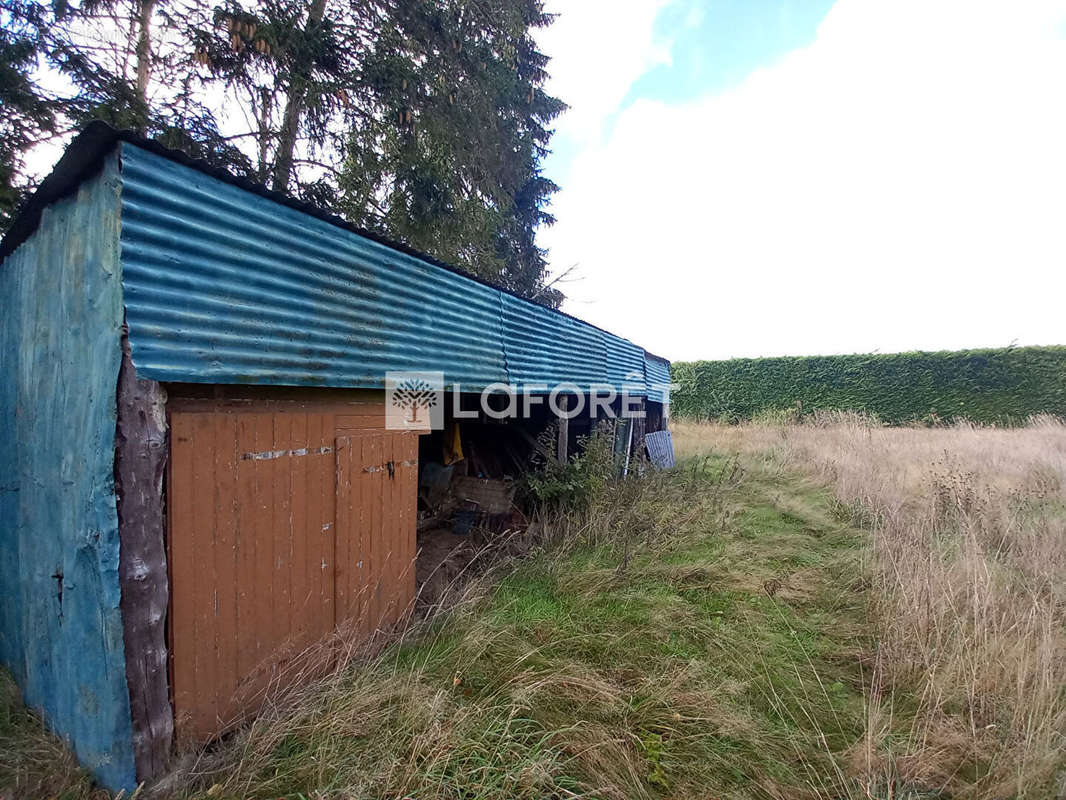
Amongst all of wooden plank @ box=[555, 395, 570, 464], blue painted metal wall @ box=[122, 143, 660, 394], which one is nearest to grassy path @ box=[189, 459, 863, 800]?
wooden plank @ box=[555, 395, 570, 464]

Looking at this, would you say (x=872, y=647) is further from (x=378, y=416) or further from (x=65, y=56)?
(x=65, y=56)

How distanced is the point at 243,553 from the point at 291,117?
7044mm

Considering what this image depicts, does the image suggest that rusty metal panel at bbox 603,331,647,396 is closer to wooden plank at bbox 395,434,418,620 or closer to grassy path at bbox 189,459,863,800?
grassy path at bbox 189,459,863,800

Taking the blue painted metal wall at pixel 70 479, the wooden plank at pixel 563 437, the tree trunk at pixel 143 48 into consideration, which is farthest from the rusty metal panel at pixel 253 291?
the tree trunk at pixel 143 48

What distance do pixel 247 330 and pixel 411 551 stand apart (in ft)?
6.86

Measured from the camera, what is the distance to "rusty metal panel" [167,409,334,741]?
81.9 inches

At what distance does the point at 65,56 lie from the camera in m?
5.17

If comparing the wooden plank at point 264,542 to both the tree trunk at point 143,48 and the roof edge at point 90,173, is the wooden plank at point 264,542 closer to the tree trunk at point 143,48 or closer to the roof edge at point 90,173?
the roof edge at point 90,173

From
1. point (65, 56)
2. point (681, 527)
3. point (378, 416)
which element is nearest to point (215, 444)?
point (378, 416)

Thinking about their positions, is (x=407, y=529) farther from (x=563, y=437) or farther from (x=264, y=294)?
(x=563, y=437)

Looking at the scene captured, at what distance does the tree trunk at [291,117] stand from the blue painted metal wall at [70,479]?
5008 millimetres

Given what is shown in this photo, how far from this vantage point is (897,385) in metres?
14.4

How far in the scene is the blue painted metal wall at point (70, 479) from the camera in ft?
6.15

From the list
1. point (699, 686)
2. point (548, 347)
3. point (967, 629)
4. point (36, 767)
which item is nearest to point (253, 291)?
point (36, 767)
